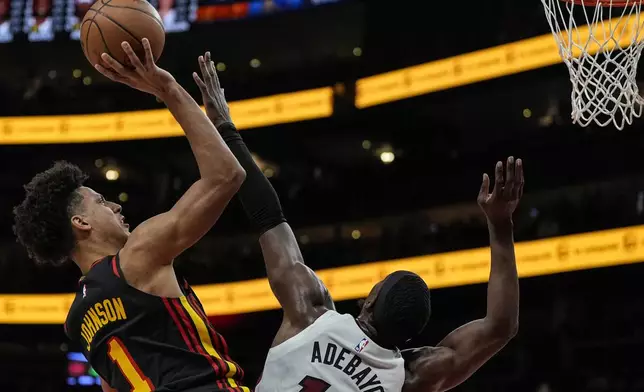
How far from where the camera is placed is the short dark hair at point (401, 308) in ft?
10.9

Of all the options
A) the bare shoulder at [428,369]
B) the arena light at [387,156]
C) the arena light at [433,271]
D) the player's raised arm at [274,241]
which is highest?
the arena light at [387,156]

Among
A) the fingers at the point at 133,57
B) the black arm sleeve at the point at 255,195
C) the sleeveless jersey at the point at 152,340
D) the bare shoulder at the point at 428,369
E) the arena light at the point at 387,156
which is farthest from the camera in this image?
the arena light at the point at 387,156

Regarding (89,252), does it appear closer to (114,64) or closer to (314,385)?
(114,64)

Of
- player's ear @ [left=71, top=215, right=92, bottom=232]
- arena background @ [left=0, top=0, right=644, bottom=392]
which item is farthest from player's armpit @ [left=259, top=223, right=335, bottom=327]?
arena background @ [left=0, top=0, right=644, bottom=392]

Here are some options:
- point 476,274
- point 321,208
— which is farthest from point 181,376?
point 321,208

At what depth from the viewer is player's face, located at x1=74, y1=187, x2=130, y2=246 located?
3.31m

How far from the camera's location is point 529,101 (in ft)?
58.9

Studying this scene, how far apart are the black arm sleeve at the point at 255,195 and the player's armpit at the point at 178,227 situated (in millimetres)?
684

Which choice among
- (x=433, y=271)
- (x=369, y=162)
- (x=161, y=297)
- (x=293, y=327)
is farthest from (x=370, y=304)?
(x=369, y=162)

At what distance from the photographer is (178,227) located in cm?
303

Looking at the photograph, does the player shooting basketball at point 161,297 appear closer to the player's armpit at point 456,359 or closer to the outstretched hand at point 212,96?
the outstretched hand at point 212,96

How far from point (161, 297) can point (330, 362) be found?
0.66 metres

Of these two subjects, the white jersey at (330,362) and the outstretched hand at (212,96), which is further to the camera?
the outstretched hand at (212,96)

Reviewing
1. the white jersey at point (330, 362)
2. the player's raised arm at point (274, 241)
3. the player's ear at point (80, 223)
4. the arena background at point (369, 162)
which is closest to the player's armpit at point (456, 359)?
the white jersey at point (330, 362)
